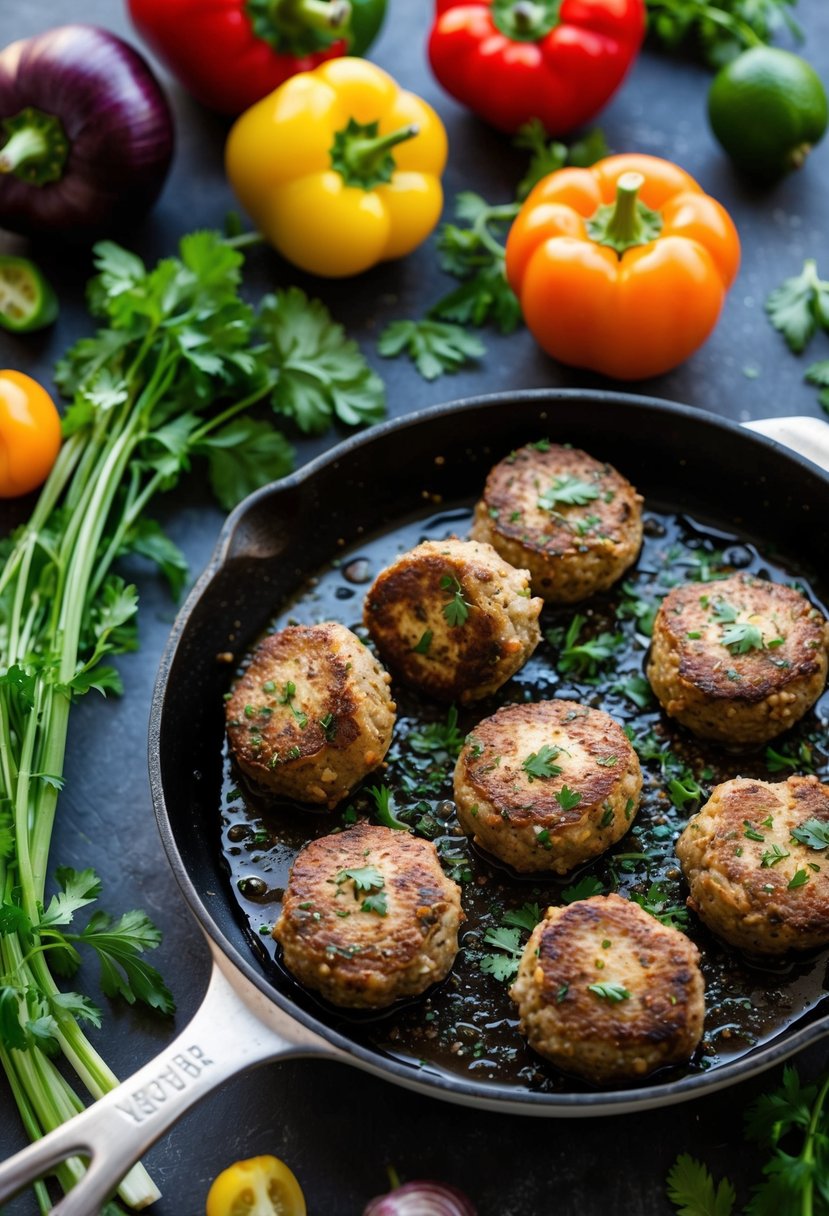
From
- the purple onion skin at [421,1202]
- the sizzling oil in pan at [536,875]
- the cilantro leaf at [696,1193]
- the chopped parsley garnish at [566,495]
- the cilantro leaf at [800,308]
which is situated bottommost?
the cilantro leaf at [696,1193]

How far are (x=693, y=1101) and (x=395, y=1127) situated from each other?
76 centimetres

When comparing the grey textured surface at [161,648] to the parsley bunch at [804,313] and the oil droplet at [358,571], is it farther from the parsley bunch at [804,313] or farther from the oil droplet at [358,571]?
the oil droplet at [358,571]

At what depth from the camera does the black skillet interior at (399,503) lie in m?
3.52

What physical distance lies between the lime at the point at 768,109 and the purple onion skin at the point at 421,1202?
356 cm

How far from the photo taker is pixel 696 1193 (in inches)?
122

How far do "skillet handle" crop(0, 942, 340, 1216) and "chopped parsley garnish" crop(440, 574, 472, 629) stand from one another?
1090mm

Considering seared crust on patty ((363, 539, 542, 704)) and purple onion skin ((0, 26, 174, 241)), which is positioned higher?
purple onion skin ((0, 26, 174, 241))

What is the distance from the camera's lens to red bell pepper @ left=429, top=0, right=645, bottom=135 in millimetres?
4512

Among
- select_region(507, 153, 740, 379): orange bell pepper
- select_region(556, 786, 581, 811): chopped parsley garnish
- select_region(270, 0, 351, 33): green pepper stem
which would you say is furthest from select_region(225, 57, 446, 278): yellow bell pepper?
select_region(556, 786, 581, 811): chopped parsley garnish

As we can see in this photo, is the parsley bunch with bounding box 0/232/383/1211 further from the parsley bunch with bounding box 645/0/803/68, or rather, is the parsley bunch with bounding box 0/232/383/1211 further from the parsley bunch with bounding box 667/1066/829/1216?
the parsley bunch with bounding box 645/0/803/68

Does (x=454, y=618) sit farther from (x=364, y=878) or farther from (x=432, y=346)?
(x=432, y=346)

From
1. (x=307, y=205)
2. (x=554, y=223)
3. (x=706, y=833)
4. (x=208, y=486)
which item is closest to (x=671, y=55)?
(x=554, y=223)

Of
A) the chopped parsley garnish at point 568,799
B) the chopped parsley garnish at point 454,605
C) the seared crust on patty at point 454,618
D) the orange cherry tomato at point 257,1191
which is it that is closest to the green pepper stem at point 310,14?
the seared crust on patty at point 454,618

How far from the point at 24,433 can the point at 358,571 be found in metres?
1.10
